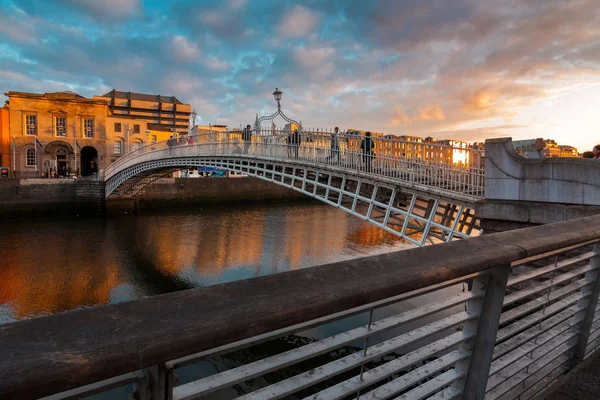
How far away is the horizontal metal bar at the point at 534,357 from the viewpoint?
6.32 feet

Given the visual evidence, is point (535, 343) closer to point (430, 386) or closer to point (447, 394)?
point (447, 394)

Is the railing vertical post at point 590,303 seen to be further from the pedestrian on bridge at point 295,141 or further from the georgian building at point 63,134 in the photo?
the georgian building at point 63,134

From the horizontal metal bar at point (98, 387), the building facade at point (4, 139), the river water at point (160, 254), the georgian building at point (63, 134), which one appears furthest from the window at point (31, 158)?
the horizontal metal bar at point (98, 387)

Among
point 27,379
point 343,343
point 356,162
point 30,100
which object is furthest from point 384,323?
point 30,100

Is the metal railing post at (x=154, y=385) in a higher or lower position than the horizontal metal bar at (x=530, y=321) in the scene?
higher

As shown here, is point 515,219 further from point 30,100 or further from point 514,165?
point 30,100

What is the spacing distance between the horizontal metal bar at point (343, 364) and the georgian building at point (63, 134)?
31.1 m

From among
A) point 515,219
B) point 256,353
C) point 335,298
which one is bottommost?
point 256,353

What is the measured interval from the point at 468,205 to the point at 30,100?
33480mm

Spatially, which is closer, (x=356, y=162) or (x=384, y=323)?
(x=384, y=323)

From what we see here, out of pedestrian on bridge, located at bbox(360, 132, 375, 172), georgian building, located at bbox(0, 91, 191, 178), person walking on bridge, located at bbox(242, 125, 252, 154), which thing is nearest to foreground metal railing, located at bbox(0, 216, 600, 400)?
pedestrian on bridge, located at bbox(360, 132, 375, 172)

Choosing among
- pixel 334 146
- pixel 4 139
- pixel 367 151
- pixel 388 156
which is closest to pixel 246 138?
pixel 334 146

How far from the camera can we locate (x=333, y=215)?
23609 millimetres

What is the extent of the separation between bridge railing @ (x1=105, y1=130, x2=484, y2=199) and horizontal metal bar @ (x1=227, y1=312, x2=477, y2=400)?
233 inches
